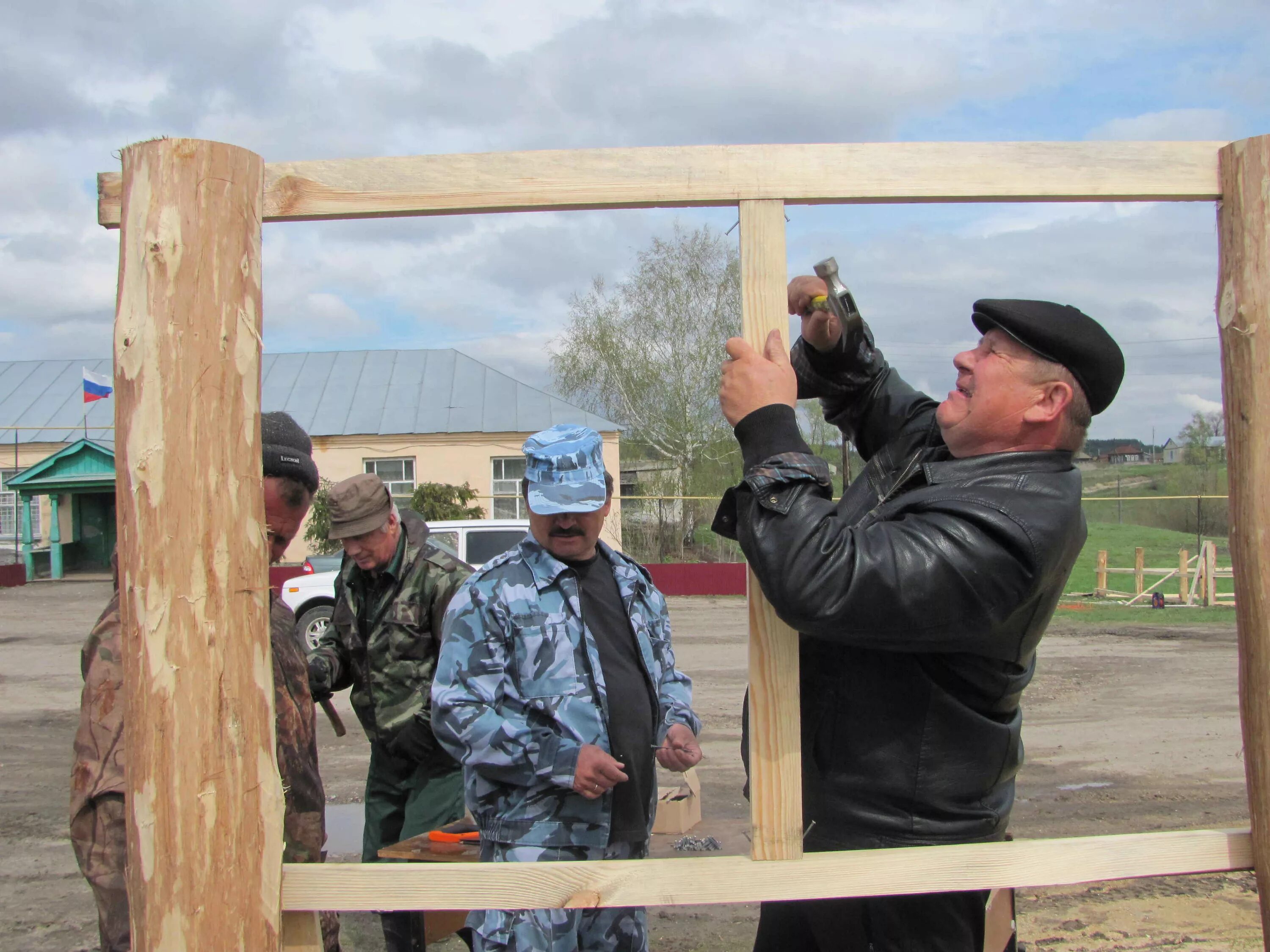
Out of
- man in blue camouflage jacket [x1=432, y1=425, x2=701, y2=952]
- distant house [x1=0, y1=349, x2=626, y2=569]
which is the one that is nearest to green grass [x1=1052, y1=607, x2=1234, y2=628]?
distant house [x1=0, y1=349, x2=626, y2=569]

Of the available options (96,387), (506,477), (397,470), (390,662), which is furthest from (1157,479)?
(390,662)

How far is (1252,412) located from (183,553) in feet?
5.43

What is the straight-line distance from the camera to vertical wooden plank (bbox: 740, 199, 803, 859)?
154 centimetres

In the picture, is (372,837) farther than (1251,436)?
Yes

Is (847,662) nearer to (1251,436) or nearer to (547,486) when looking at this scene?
(1251,436)

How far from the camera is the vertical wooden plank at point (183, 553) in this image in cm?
149

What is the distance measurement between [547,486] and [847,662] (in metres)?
A: 0.98

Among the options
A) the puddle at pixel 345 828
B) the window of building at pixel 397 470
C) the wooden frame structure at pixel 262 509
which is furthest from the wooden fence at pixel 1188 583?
the wooden frame structure at pixel 262 509

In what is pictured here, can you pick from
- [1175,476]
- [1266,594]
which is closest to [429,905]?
[1266,594]

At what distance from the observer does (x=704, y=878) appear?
1.53 m

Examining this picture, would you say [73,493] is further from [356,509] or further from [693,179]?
[693,179]

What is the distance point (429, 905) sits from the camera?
59.2 inches

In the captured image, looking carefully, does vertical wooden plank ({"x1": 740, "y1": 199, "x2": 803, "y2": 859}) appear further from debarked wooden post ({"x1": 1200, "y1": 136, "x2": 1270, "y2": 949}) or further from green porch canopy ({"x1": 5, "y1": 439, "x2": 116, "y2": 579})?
green porch canopy ({"x1": 5, "y1": 439, "x2": 116, "y2": 579})

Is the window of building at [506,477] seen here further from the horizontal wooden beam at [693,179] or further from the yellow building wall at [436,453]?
the horizontal wooden beam at [693,179]
